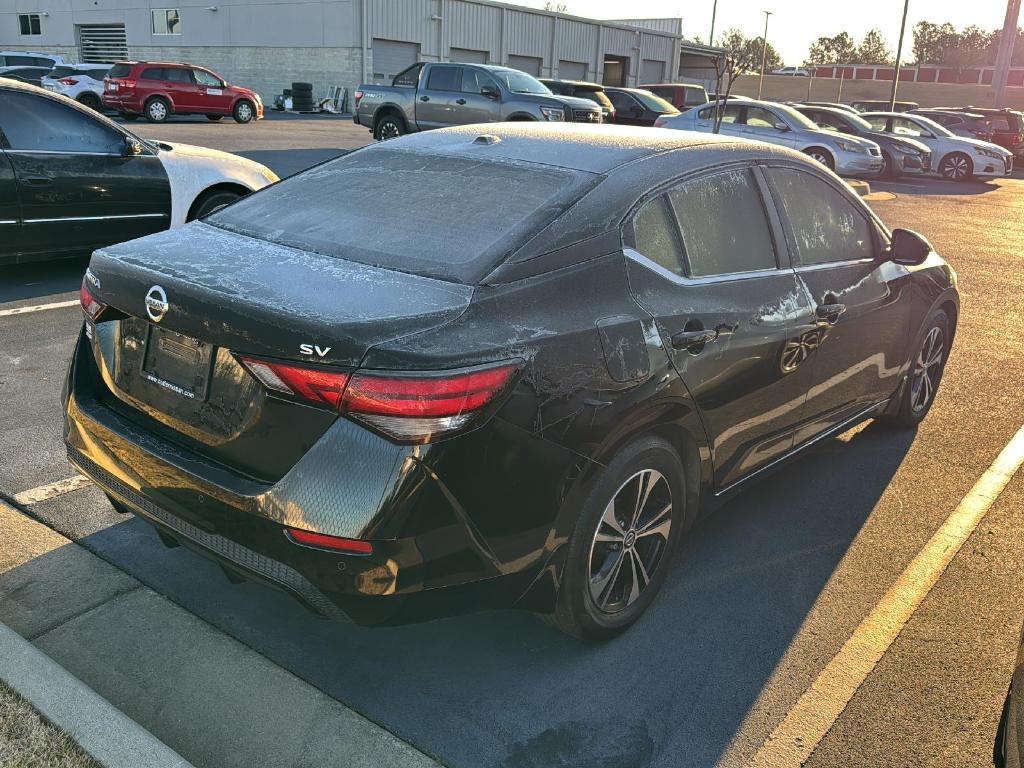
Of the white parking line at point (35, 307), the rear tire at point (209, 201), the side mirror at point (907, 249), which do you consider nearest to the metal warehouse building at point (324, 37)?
the rear tire at point (209, 201)

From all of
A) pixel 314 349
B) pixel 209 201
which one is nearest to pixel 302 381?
pixel 314 349

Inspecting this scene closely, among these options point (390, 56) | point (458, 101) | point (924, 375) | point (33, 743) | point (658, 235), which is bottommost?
point (33, 743)

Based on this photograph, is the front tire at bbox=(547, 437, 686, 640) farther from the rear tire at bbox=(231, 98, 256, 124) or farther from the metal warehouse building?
the metal warehouse building

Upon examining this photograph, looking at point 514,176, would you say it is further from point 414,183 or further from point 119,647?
point 119,647

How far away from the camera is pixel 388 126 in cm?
2188

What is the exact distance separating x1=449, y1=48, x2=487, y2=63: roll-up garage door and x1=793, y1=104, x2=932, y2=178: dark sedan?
1000 inches

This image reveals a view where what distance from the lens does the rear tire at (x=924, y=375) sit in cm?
513

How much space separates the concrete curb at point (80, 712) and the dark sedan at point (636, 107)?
24.5 m

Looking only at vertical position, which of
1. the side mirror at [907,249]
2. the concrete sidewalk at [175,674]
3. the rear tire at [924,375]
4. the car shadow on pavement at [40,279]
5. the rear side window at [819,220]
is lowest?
the concrete sidewalk at [175,674]

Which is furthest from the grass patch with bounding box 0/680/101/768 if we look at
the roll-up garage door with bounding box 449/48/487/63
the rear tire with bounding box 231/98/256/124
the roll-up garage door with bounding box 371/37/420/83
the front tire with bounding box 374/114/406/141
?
the roll-up garage door with bounding box 449/48/487/63

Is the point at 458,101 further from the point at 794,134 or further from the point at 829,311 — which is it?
the point at 829,311

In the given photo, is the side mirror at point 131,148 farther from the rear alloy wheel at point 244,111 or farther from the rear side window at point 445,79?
the rear alloy wheel at point 244,111

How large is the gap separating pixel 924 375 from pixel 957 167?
65.3 ft

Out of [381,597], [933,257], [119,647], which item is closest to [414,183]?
[381,597]
